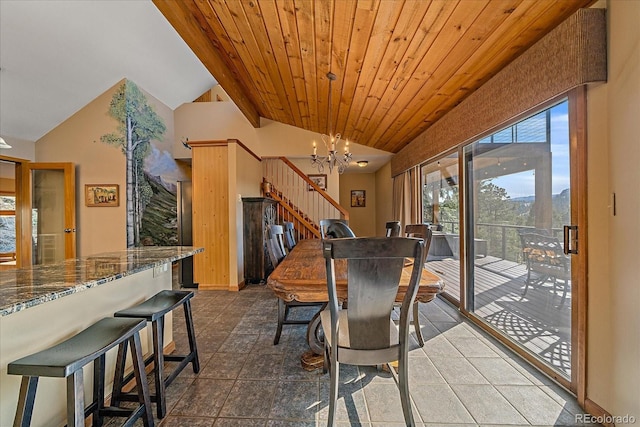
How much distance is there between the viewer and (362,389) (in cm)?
180

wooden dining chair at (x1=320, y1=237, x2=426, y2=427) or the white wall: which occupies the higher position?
the white wall

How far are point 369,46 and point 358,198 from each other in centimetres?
610

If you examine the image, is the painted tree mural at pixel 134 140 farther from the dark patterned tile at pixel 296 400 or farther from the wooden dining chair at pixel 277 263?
the dark patterned tile at pixel 296 400

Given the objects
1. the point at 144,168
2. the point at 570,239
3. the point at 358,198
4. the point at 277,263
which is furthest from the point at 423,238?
the point at 358,198

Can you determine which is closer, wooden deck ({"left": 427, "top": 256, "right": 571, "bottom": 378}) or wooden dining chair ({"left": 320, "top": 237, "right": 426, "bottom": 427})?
wooden dining chair ({"left": 320, "top": 237, "right": 426, "bottom": 427})

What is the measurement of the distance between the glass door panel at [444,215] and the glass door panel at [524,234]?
0.43m

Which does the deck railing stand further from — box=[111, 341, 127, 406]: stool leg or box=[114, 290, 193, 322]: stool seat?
box=[111, 341, 127, 406]: stool leg

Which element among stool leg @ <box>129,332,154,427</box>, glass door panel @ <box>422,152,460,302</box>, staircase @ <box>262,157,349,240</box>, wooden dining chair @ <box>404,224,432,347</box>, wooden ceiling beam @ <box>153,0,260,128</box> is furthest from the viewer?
staircase @ <box>262,157,349,240</box>

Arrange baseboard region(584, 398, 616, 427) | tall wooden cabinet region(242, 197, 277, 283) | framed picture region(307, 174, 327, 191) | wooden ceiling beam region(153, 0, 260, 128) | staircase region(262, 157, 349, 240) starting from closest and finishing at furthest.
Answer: baseboard region(584, 398, 616, 427), wooden ceiling beam region(153, 0, 260, 128), tall wooden cabinet region(242, 197, 277, 283), staircase region(262, 157, 349, 240), framed picture region(307, 174, 327, 191)

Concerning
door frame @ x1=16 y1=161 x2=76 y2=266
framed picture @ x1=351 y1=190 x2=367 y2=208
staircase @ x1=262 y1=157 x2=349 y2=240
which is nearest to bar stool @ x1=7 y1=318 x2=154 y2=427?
staircase @ x1=262 y1=157 x2=349 y2=240

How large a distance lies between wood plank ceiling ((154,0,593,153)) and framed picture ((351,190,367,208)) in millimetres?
4123

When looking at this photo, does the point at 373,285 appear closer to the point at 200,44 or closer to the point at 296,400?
the point at 296,400

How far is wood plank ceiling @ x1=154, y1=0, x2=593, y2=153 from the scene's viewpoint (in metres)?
1.83

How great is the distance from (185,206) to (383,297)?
4.14 metres
